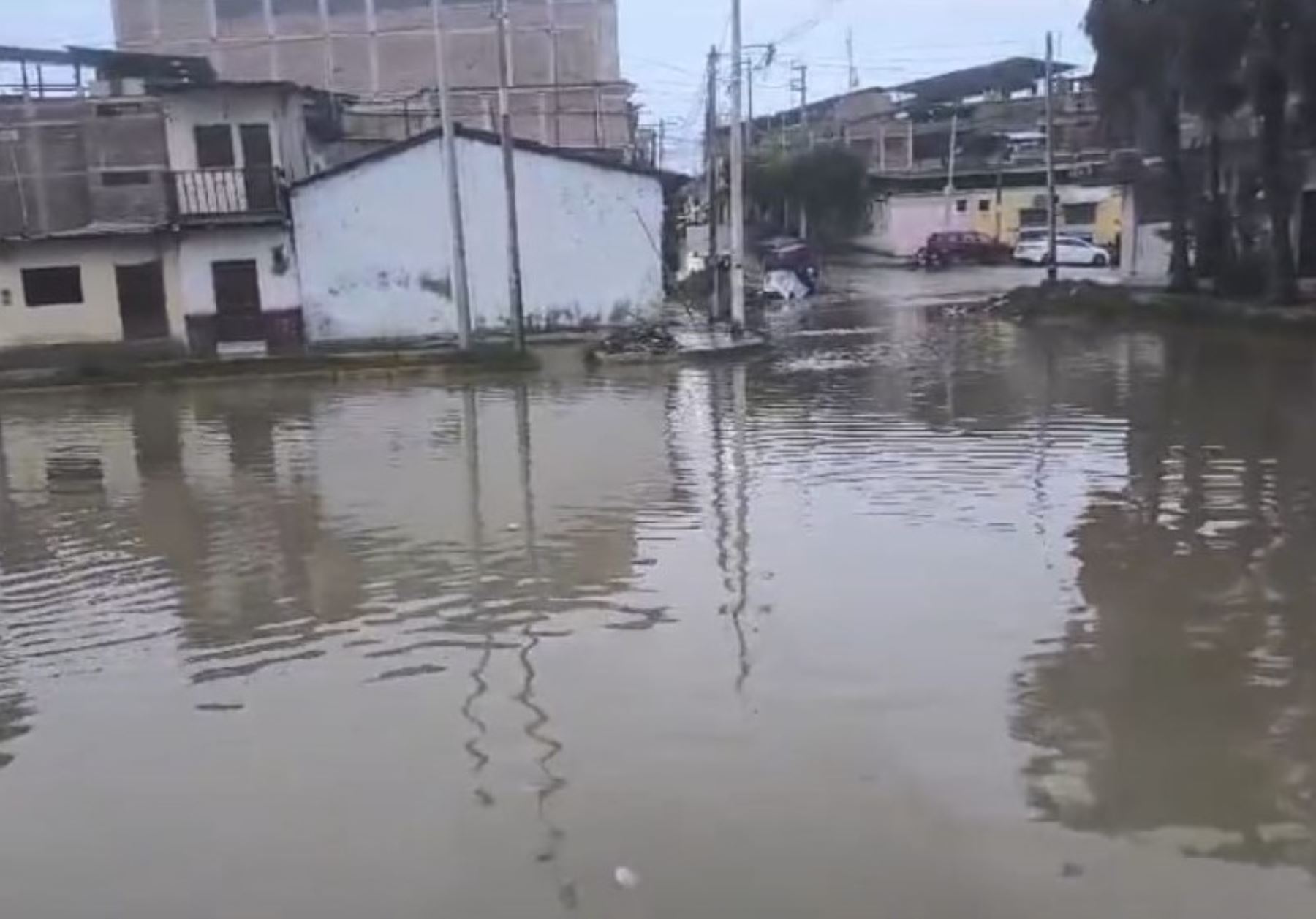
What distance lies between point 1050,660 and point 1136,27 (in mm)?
24816

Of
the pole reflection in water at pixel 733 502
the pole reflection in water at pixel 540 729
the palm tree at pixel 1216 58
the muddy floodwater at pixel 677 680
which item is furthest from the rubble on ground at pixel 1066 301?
the pole reflection in water at pixel 540 729

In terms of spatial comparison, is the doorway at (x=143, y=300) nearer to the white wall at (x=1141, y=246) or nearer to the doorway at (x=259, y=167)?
the doorway at (x=259, y=167)

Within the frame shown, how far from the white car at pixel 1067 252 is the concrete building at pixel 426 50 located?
662 inches

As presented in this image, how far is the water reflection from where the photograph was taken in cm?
619

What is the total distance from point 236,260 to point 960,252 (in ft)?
115

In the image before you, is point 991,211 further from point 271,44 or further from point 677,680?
point 677,680

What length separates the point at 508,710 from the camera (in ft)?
25.1

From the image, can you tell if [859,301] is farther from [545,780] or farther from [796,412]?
[545,780]

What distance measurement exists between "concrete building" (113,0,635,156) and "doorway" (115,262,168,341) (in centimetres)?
1425

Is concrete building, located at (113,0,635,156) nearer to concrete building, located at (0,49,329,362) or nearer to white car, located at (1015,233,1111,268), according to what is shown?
concrete building, located at (0,49,329,362)

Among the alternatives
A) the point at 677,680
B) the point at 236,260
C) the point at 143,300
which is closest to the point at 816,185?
the point at 236,260

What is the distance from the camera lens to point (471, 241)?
1222 inches

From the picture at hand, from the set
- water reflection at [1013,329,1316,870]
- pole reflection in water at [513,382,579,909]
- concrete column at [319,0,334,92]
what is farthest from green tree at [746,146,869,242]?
pole reflection in water at [513,382,579,909]

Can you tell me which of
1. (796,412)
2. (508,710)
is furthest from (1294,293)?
(508,710)
